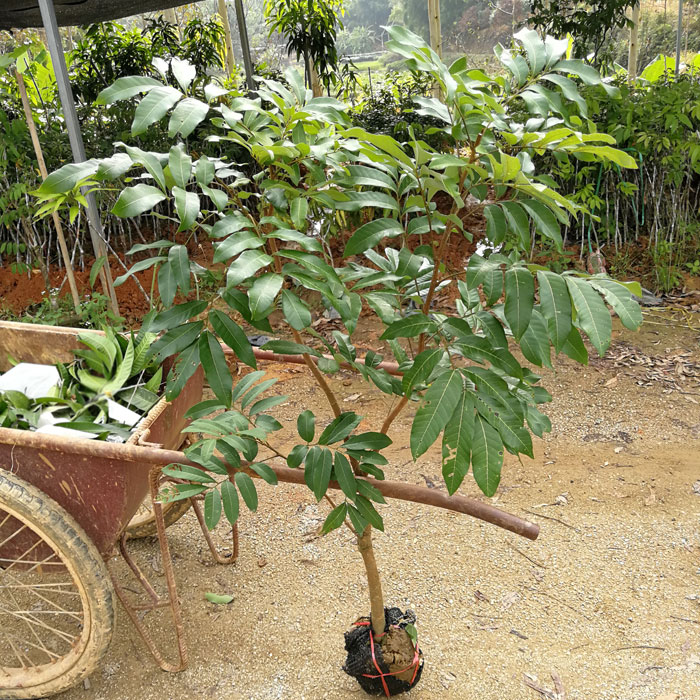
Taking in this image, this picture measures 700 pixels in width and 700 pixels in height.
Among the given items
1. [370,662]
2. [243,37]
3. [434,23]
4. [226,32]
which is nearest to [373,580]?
[370,662]

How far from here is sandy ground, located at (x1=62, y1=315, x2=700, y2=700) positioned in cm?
191

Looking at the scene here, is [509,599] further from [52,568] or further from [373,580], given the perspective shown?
[52,568]

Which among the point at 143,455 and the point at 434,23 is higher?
the point at 434,23

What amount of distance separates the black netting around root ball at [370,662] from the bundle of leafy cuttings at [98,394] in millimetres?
862

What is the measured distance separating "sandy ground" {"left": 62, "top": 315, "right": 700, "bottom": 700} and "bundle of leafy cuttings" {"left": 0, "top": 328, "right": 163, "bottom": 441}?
803 millimetres

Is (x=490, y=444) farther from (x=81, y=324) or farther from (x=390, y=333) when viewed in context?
(x=81, y=324)

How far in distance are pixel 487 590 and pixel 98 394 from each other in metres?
1.45

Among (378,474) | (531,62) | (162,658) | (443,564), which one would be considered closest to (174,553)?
(162,658)

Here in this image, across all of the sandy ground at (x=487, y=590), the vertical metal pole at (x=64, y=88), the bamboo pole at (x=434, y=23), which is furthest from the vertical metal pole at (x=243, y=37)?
the sandy ground at (x=487, y=590)

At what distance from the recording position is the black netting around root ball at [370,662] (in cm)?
176

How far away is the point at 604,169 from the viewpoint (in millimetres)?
4504

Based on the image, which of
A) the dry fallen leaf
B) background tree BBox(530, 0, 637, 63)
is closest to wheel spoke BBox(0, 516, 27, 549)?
the dry fallen leaf

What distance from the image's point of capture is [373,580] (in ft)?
5.63

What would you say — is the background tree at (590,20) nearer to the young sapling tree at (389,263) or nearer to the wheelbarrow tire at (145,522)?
the young sapling tree at (389,263)
